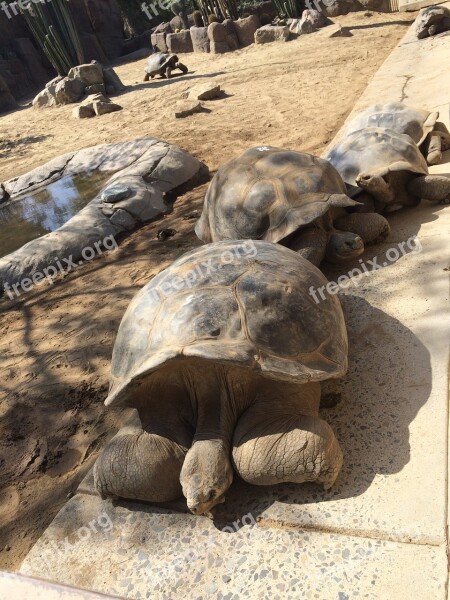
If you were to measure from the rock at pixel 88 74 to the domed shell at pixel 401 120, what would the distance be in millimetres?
11839


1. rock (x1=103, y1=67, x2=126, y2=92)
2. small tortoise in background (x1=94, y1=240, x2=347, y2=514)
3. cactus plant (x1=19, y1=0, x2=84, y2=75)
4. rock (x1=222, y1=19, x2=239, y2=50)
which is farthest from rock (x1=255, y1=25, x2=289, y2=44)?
small tortoise in background (x1=94, y1=240, x2=347, y2=514)

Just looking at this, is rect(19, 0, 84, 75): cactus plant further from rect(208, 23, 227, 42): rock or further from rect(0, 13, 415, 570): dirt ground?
rect(0, 13, 415, 570): dirt ground

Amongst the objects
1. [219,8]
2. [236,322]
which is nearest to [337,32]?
[219,8]

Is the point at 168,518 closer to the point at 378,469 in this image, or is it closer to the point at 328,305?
the point at 378,469

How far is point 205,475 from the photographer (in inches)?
69.3

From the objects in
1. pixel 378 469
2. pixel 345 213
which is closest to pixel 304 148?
pixel 345 213

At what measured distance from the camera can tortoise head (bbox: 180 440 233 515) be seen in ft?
5.64

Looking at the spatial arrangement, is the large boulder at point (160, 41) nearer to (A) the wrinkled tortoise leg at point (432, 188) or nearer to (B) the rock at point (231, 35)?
(B) the rock at point (231, 35)

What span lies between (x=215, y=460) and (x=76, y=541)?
701 mm

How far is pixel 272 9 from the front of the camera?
16656mm

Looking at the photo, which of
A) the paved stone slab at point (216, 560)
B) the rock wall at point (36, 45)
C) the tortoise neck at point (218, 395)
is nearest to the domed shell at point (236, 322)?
the tortoise neck at point (218, 395)

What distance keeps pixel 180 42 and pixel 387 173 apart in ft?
54.2

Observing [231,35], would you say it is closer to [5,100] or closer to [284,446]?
[5,100]

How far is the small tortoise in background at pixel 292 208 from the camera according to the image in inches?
123
